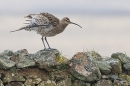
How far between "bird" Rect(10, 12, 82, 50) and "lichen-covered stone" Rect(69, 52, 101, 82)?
0.78 metres

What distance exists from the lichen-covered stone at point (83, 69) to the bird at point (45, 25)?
2.55ft

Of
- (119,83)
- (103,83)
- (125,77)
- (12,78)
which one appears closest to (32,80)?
(12,78)

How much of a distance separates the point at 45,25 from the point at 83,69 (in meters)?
1.45

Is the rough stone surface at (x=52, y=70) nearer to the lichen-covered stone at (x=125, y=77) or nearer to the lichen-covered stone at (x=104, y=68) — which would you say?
the lichen-covered stone at (x=104, y=68)

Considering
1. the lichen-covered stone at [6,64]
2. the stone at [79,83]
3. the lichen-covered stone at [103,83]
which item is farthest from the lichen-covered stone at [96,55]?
the lichen-covered stone at [6,64]

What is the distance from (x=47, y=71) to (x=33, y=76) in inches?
15.7

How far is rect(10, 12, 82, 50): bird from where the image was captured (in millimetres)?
9695

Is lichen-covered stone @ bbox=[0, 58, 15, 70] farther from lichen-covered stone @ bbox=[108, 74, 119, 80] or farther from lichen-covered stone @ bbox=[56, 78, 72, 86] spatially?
lichen-covered stone @ bbox=[108, 74, 119, 80]

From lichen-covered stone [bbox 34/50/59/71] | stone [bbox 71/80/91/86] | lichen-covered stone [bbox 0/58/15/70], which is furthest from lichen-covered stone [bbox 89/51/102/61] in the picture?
lichen-covered stone [bbox 0/58/15/70]

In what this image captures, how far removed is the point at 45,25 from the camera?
970cm

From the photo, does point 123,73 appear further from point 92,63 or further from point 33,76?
point 33,76

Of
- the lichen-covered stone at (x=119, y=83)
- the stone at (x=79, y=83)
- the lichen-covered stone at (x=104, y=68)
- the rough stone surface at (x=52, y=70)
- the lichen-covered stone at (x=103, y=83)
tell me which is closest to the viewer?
the rough stone surface at (x=52, y=70)

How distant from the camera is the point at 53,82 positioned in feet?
31.3

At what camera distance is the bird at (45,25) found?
9.70m
